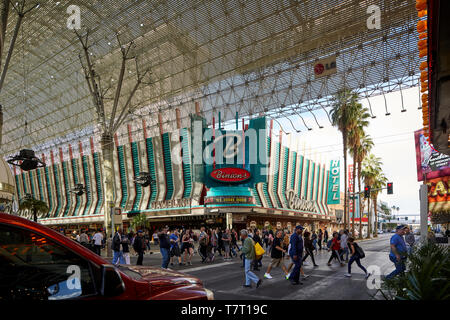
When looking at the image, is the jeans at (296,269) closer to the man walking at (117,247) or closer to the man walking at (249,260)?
the man walking at (249,260)

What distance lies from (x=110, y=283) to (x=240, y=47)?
29.1 meters

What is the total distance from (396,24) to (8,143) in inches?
2646

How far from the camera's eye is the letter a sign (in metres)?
57.0

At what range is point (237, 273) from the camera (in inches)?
536

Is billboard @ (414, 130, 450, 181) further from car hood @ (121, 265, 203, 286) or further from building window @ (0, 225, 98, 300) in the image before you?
building window @ (0, 225, 98, 300)

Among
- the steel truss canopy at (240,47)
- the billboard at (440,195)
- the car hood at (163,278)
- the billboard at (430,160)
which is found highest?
the steel truss canopy at (240,47)

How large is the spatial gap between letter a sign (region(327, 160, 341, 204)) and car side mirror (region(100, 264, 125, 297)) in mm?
56952

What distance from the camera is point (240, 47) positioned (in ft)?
96.7

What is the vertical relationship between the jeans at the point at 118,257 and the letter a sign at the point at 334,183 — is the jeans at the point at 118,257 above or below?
below

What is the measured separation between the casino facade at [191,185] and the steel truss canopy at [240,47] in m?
Answer: 4.93

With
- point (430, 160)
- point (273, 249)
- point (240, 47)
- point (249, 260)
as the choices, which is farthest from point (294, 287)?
point (430, 160)

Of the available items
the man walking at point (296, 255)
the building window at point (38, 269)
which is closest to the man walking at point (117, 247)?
the man walking at point (296, 255)

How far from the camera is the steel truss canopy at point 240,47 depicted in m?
26.5
